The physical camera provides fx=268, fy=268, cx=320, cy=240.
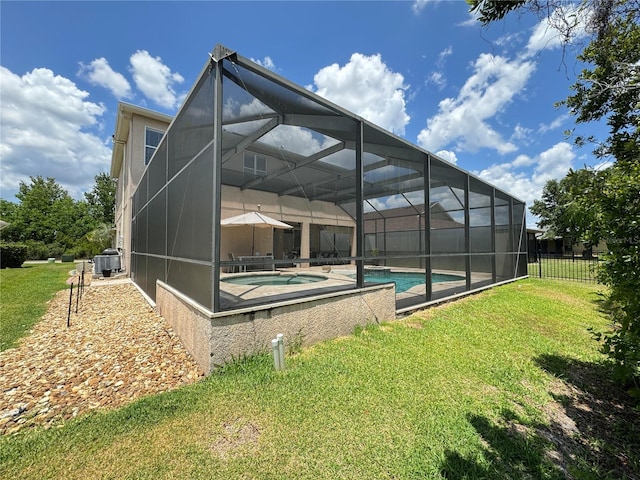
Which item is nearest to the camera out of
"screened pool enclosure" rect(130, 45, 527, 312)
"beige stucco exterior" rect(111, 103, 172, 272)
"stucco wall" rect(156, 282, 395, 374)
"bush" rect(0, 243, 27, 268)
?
→ "stucco wall" rect(156, 282, 395, 374)

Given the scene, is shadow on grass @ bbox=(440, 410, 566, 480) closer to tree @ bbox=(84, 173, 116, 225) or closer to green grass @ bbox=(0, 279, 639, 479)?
green grass @ bbox=(0, 279, 639, 479)

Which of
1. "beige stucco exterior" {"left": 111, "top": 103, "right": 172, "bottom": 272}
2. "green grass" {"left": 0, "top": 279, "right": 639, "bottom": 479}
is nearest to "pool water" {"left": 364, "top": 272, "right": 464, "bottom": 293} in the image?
"green grass" {"left": 0, "top": 279, "right": 639, "bottom": 479}

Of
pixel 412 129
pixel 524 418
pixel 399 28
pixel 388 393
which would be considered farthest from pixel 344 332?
pixel 412 129

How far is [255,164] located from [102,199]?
3371 cm

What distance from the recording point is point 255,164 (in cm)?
952

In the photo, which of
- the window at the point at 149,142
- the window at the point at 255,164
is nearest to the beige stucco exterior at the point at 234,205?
the window at the point at 149,142

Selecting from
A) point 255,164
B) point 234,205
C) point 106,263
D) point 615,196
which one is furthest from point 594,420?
point 106,263

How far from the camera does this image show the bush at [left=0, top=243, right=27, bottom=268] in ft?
48.1

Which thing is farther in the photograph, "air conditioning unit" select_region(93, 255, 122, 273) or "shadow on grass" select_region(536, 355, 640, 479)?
"air conditioning unit" select_region(93, 255, 122, 273)

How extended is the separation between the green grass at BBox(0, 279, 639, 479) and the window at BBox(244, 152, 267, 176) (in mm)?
6919

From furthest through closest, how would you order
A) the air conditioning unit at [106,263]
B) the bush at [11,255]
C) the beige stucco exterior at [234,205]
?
1. the bush at [11,255]
2. the air conditioning unit at [106,263]
3. the beige stucco exterior at [234,205]

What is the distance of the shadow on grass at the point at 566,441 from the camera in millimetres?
1847

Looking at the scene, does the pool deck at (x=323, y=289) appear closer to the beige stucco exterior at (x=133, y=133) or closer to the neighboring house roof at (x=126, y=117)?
the beige stucco exterior at (x=133, y=133)

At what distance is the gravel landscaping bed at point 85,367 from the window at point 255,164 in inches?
220
